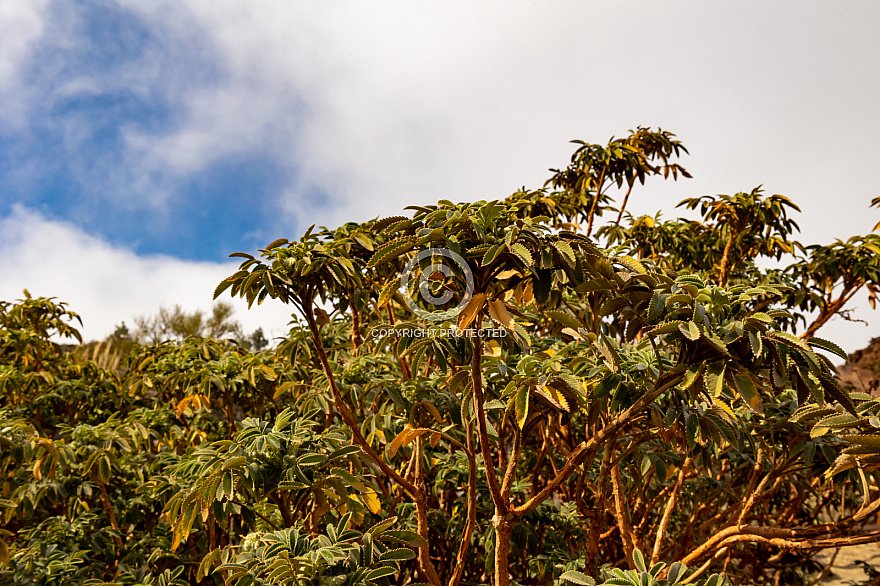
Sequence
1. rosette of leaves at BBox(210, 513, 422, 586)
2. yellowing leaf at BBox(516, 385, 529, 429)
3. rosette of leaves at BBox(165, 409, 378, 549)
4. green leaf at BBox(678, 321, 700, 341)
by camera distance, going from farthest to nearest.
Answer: rosette of leaves at BBox(165, 409, 378, 549), yellowing leaf at BBox(516, 385, 529, 429), rosette of leaves at BBox(210, 513, 422, 586), green leaf at BBox(678, 321, 700, 341)

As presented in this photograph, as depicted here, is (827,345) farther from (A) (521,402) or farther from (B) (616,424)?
(A) (521,402)

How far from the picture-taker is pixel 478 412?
190 centimetres

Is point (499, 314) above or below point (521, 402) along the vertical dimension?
above

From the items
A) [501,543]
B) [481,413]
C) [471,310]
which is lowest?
[501,543]

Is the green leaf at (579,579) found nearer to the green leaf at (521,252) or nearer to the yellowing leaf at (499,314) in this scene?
the yellowing leaf at (499,314)

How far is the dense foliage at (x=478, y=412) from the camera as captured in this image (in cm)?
174

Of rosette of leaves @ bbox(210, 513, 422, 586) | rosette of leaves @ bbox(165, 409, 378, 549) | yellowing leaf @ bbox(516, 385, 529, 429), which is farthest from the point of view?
rosette of leaves @ bbox(165, 409, 378, 549)

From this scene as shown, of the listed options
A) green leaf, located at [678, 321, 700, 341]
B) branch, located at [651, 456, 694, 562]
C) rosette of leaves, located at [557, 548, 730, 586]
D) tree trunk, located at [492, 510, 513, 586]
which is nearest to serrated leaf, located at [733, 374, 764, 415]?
green leaf, located at [678, 321, 700, 341]

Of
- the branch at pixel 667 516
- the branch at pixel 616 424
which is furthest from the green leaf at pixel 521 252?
the branch at pixel 667 516

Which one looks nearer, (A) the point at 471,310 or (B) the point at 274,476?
(A) the point at 471,310

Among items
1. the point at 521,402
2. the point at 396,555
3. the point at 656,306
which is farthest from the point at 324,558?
the point at 656,306

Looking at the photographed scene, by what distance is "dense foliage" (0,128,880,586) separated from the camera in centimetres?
174

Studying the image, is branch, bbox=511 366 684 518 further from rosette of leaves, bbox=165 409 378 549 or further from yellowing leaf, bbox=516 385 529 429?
rosette of leaves, bbox=165 409 378 549

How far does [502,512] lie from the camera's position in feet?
6.62
